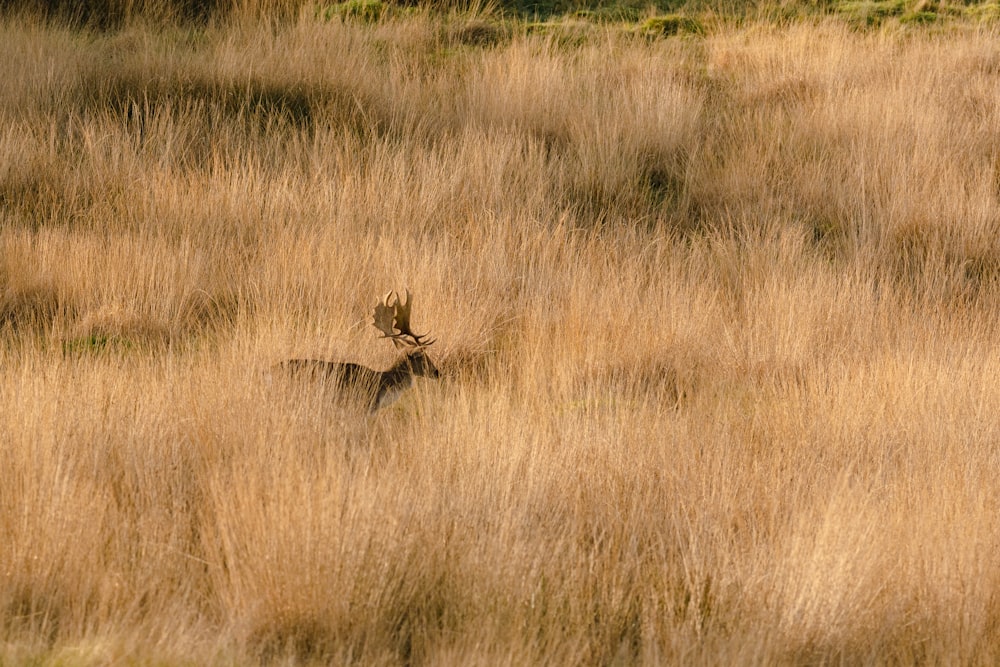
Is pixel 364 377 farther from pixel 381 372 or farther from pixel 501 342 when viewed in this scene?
pixel 501 342

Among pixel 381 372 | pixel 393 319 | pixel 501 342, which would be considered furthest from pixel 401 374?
pixel 501 342

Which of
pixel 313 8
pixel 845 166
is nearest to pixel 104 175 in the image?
pixel 313 8

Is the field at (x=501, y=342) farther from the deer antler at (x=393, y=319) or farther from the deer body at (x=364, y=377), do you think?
the deer antler at (x=393, y=319)

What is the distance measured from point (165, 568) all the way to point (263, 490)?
1.09 ft

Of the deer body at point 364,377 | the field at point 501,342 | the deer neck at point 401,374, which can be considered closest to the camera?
the field at point 501,342

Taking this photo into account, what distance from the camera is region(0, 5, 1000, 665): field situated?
8.76 ft

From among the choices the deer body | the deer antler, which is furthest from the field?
the deer antler

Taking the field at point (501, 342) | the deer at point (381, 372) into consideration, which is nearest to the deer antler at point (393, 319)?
the deer at point (381, 372)

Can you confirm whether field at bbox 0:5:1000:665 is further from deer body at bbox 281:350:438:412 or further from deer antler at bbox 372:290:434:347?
deer antler at bbox 372:290:434:347

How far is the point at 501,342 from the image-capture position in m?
4.80

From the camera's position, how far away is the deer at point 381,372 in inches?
156

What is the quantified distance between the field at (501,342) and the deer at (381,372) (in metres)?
0.09

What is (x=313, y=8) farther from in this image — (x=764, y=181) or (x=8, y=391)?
(x=8, y=391)

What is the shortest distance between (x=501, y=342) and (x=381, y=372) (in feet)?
2.66
